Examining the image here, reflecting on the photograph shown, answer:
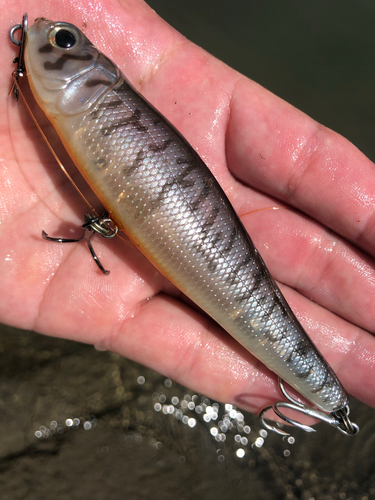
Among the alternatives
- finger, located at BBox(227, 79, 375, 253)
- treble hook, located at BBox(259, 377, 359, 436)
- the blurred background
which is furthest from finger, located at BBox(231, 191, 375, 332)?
the blurred background

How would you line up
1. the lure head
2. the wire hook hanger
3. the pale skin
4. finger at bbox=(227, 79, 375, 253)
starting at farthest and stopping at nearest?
finger at bbox=(227, 79, 375, 253)
the pale skin
the wire hook hanger
the lure head

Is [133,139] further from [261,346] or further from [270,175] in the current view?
[261,346]

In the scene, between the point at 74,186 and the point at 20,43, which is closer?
the point at 20,43

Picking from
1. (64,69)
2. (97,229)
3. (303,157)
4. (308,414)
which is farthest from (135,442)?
(64,69)

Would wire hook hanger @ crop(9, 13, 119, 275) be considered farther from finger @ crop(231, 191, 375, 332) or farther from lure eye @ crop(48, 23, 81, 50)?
finger @ crop(231, 191, 375, 332)

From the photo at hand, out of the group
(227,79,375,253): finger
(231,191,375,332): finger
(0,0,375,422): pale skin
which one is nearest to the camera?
(0,0,375,422): pale skin

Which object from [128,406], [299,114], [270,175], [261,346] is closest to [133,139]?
[270,175]

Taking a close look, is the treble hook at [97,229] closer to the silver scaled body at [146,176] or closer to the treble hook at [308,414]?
the silver scaled body at [146,176]

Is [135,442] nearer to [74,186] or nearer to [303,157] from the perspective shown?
[74,186]
